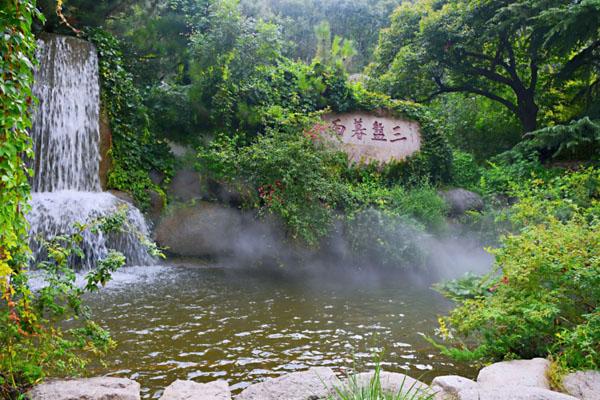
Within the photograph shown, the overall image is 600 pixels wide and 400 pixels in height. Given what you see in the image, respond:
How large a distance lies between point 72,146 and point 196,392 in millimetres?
6495

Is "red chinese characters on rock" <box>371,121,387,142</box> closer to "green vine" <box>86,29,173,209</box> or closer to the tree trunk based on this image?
the tree trunk

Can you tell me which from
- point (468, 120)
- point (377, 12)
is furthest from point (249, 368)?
point (377, 12)

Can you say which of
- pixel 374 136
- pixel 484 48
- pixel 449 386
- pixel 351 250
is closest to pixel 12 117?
pixel 449 386

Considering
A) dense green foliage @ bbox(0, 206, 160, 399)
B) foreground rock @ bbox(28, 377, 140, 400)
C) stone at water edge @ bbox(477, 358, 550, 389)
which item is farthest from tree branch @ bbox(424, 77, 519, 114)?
foreground rock @ bbox(28, 377, 140, 400)

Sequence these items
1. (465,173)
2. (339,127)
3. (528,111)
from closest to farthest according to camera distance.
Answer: (339,127) < (465,173) < (528,111)

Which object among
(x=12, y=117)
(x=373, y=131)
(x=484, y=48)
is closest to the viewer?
(x=12, y=117)

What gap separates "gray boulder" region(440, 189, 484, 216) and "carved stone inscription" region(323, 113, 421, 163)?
140 cm

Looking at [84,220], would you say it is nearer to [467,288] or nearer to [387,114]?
[467,288]

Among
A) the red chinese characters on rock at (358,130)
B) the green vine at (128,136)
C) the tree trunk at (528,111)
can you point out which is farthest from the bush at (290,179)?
the tree trunk at (528,111)

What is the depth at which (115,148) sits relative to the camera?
872 cm

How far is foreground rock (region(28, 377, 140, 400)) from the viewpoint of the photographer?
8.25ft

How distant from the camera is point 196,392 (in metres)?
2.81

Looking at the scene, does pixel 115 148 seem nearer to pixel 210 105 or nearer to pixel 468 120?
pixel 210 105

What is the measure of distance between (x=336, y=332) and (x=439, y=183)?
23.2 feet
